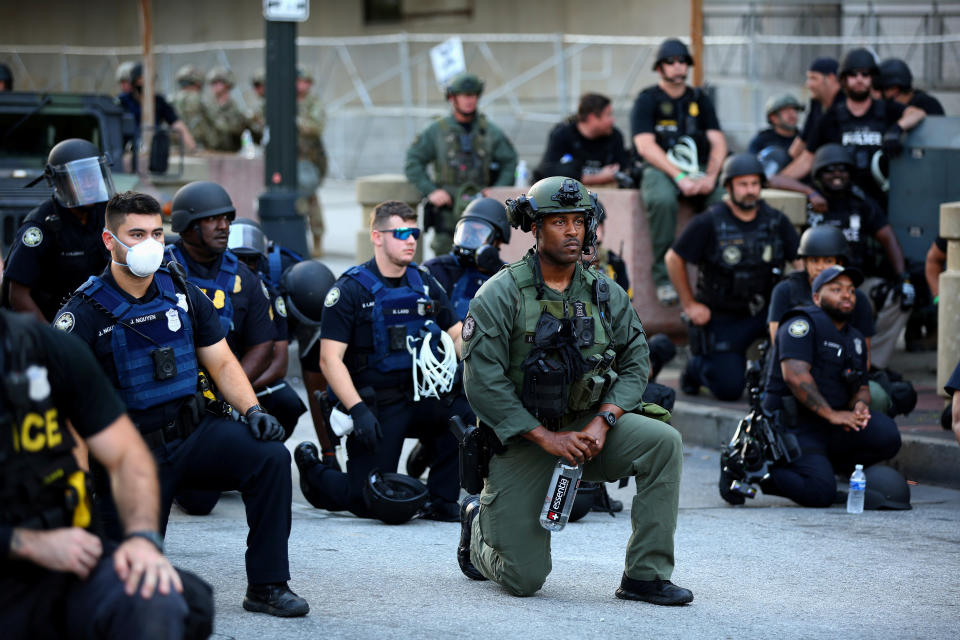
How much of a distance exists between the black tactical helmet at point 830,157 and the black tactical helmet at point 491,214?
9.69 ft

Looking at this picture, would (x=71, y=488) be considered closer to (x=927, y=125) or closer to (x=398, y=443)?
(x=398, y=443)

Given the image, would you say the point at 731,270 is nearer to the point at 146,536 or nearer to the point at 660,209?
the point at 660,209

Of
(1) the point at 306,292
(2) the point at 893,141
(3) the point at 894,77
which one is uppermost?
(3) the point at 894,77

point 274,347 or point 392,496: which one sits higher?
point 274,347

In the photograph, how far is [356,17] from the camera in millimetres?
26641

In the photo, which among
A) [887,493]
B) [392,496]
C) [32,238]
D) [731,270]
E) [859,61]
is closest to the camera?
[392,496]

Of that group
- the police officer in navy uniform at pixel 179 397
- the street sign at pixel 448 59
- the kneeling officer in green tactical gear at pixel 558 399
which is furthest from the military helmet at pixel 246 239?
the street sign at pixel 448 59

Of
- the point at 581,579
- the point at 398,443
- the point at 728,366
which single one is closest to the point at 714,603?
the point at 581,579

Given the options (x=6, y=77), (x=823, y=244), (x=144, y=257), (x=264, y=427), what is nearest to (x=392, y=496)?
(x=264, y=427)

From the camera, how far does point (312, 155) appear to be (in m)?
16.4

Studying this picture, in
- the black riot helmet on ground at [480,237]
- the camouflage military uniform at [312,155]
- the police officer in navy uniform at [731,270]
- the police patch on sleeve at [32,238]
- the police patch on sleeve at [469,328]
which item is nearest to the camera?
the police patch on sleeve at [469,328]

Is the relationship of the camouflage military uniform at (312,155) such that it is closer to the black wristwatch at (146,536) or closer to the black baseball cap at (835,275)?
the black baseball cap at (835,275)

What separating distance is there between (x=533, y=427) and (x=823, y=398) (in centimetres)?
264

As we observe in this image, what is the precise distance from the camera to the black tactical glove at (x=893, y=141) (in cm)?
1019
